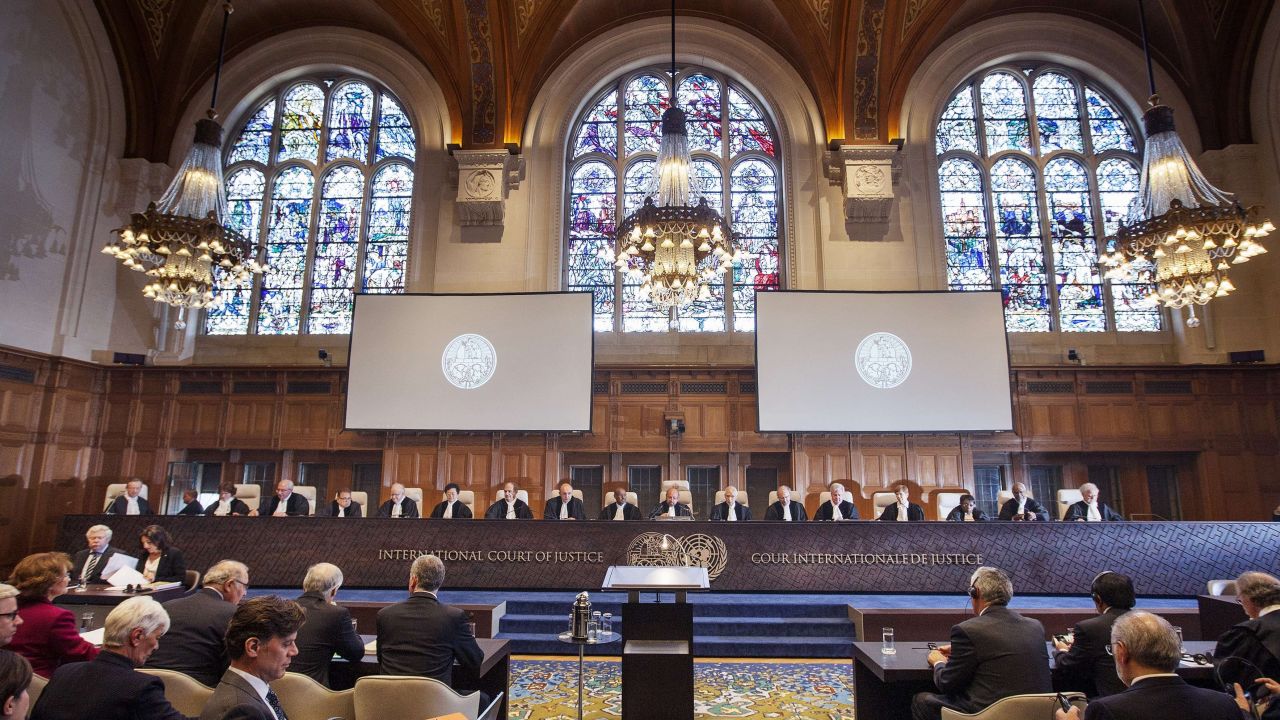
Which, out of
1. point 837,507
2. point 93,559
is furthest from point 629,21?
point 93,559

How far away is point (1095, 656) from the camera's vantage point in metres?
3.09

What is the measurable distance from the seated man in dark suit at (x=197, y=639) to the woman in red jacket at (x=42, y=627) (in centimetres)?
37

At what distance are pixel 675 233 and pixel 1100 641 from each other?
4391 mm

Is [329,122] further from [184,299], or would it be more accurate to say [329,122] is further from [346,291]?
[184,299]

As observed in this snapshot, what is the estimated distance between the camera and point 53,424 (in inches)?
378

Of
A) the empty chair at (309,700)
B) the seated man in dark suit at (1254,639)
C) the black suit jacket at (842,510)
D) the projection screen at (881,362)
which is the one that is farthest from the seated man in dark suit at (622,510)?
the seated man in dark suit at (1254,639)

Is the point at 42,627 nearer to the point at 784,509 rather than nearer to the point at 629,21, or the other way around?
the point at 784,509

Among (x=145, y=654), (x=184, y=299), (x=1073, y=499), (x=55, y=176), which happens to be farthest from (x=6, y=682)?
(x=55, y=176)

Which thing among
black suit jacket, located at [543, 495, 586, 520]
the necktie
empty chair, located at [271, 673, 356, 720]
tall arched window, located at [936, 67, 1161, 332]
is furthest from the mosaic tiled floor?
tall arched window, located at [936, 67, 1161, 332]

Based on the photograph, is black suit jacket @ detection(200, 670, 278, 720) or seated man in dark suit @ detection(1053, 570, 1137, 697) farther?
seated man in dark suit @ detection(1053, 570, 1137, 697)

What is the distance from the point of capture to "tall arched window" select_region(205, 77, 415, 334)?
1102cm

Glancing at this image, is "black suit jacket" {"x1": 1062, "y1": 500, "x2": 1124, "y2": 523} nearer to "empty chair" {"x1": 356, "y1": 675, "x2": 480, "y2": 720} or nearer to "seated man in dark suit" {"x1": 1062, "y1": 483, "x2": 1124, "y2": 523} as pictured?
"seated man in dark suit" {"x1": 1062, "y1": 483, "x2": 1124, "y2": 523}

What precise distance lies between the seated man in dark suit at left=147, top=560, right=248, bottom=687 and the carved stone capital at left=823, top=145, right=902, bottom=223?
9388mm

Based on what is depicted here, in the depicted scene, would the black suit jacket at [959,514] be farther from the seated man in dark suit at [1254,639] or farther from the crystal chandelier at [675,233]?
the seated man in dark suit at [1254,639]
